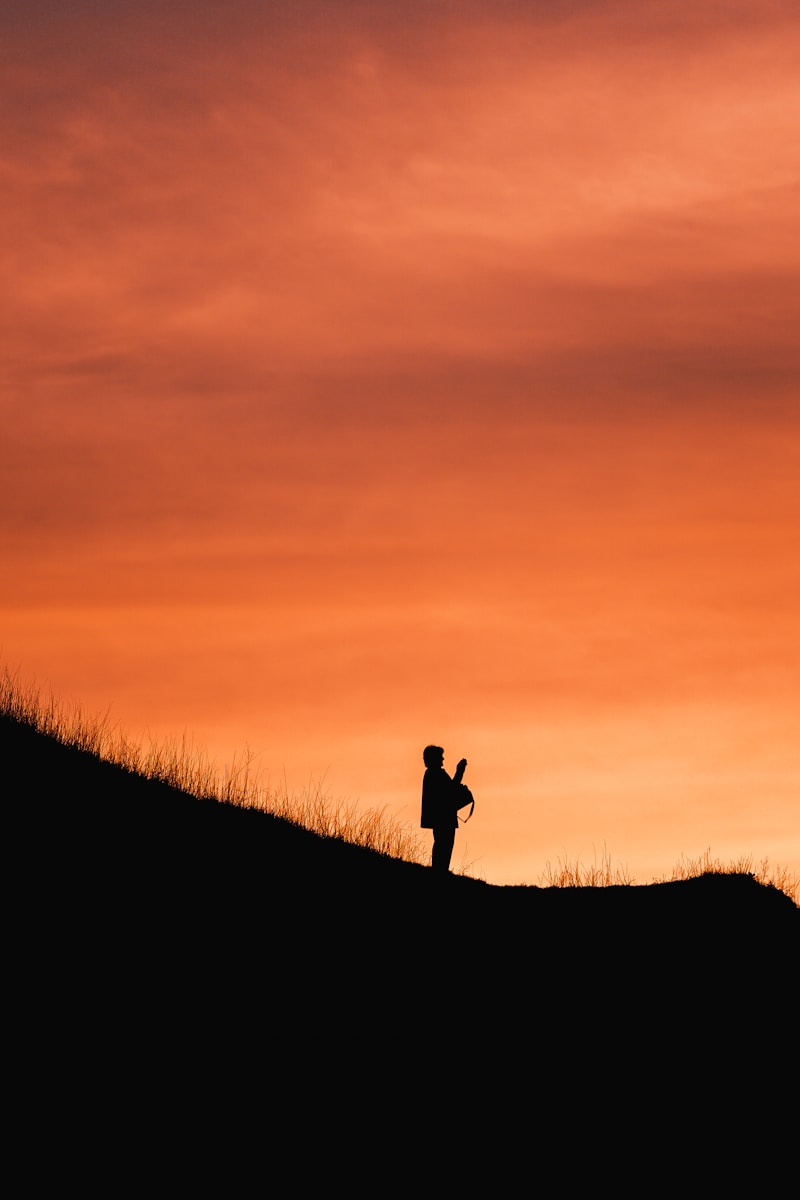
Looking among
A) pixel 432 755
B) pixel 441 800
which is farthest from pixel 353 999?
pixel 432 755

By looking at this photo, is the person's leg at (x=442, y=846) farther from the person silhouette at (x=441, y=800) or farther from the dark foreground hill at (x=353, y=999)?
the dark foreground hill at (x=353, y=999)

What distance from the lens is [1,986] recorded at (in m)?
12.2

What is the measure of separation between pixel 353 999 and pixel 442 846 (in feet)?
14.1

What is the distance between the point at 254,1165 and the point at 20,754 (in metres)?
9.48

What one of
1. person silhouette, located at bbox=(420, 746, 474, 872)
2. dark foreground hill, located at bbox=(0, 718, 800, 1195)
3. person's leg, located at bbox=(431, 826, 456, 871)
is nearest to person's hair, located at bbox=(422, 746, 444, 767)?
person silhouette, located at bbox=(420, 746, 474, 872)

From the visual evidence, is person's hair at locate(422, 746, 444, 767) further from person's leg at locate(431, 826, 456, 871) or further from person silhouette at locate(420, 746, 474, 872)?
person's leg at locate(431, 826, 456, 871)

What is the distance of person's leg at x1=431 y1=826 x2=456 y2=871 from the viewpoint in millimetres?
17234

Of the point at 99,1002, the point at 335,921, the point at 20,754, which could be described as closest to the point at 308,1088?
the point at 99,1002

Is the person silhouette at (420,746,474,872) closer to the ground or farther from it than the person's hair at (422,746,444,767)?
closer to the ground

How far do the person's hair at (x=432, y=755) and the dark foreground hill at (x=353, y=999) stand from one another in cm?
170

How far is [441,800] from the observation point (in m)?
17.1

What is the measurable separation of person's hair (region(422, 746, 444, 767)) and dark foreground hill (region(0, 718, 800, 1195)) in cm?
170

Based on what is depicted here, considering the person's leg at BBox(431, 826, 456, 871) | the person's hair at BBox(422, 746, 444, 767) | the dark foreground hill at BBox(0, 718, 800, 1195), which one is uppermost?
the person's hair at BBox(422, 746, 444, 767)

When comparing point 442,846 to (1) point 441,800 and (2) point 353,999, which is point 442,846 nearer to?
(1) point 441,800
